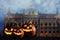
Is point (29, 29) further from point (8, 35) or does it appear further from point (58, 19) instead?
point (58, 19)

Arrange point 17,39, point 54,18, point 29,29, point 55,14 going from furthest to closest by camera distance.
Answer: point 54,18
point 55,14
point 17,39
point 29,29

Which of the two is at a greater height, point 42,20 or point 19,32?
point 19,32

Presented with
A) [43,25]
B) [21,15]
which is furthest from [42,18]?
[21,15]

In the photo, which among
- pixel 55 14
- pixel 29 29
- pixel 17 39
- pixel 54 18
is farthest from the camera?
pixel 54 18

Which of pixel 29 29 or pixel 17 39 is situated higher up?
pixel 29 29

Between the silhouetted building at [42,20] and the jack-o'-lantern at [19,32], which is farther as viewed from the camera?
the silhouetted building at [42,20]

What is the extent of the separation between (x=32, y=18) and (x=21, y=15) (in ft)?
1.88

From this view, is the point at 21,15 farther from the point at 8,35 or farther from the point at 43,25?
the point at 8,35

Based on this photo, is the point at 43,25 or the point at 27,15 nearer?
the point at 27,15

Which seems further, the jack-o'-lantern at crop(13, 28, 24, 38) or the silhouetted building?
the silhouetted building

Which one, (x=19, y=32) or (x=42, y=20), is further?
(x=42, y=20)

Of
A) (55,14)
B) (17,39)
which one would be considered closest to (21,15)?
(55,14)

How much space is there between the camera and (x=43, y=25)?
8.52 meters

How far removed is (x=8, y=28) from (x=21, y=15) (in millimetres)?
3777
